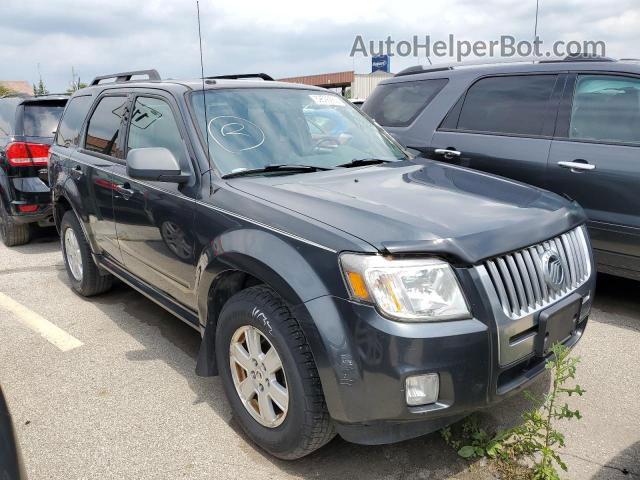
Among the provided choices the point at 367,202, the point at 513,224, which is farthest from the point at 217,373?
the point at 513,224

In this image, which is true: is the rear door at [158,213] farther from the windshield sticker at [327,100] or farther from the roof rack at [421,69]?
the roof rack at [421,69]

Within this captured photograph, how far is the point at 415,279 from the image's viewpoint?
A: 6.64 ft

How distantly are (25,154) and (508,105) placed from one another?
5.10m

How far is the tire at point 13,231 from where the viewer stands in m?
6.39

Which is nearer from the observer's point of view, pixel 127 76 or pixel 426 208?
pixel 426 208

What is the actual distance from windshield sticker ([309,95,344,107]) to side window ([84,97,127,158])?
135 centimetres

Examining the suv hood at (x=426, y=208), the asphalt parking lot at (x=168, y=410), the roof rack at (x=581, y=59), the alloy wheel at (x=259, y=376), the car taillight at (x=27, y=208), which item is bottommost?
the asphalt parking lot at (x=168, y=410)

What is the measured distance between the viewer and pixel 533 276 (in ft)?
7.43

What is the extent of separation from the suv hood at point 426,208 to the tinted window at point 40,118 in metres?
4.67

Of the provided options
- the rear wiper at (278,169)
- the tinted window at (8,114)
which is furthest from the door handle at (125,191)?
the tinted window at (8,114)

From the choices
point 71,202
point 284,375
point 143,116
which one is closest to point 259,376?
point 284,375

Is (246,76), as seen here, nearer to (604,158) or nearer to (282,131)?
(282,131)

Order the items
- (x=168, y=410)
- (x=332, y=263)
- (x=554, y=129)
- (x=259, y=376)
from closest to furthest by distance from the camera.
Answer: (x=332, y=263) → (x=259, y=376) → (x=168, y=410) → (x=554, y=129)

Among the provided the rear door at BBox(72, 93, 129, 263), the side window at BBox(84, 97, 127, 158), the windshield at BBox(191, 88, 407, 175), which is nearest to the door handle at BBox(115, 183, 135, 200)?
the rear door at BBox(72, 93, 129, 263)
